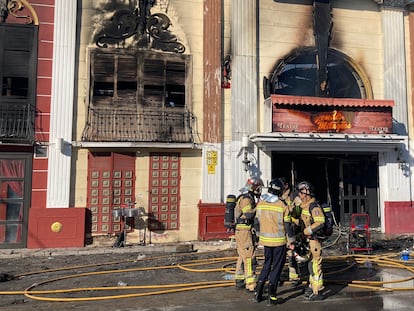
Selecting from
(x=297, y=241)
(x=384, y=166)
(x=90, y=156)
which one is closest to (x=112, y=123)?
(x=90, y=156)

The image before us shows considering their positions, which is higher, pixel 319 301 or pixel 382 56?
pixel 382 56

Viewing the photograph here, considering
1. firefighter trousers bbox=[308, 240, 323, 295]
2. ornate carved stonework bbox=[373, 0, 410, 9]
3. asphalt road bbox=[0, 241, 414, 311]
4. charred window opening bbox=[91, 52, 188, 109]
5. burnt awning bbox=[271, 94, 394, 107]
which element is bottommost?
asphalt road bbox=[0, 241, 414, 311]

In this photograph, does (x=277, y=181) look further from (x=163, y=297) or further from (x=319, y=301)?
(x=163, y=297)

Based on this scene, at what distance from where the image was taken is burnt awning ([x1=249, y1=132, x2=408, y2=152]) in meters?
11.9

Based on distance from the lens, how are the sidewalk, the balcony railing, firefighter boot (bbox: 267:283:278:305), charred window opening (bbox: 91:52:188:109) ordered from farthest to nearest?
charred window opening (bbox: 91:52:188:109), the balcony railing, the sidewalk, firefighter boot (bbox: 267:283:278:305)

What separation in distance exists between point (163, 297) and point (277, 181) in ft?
9.13

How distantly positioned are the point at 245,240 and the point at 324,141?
6.61 metres

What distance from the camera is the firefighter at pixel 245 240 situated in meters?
6.59

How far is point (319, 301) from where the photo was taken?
6180mm

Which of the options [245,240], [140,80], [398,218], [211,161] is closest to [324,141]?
[211,161]

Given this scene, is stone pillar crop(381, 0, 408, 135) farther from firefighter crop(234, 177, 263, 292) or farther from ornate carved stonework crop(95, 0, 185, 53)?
firefighter crop(234, 177, 263, 292)

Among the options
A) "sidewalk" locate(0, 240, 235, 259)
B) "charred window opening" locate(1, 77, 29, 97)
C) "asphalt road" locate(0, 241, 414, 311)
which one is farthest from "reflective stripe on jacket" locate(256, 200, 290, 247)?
"charred window opening" locate(1, 77, 29, 97)

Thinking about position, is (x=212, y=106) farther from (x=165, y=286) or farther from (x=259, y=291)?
(x=259, y=291)

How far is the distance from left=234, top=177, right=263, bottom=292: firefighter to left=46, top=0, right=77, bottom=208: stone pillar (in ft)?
20.9
